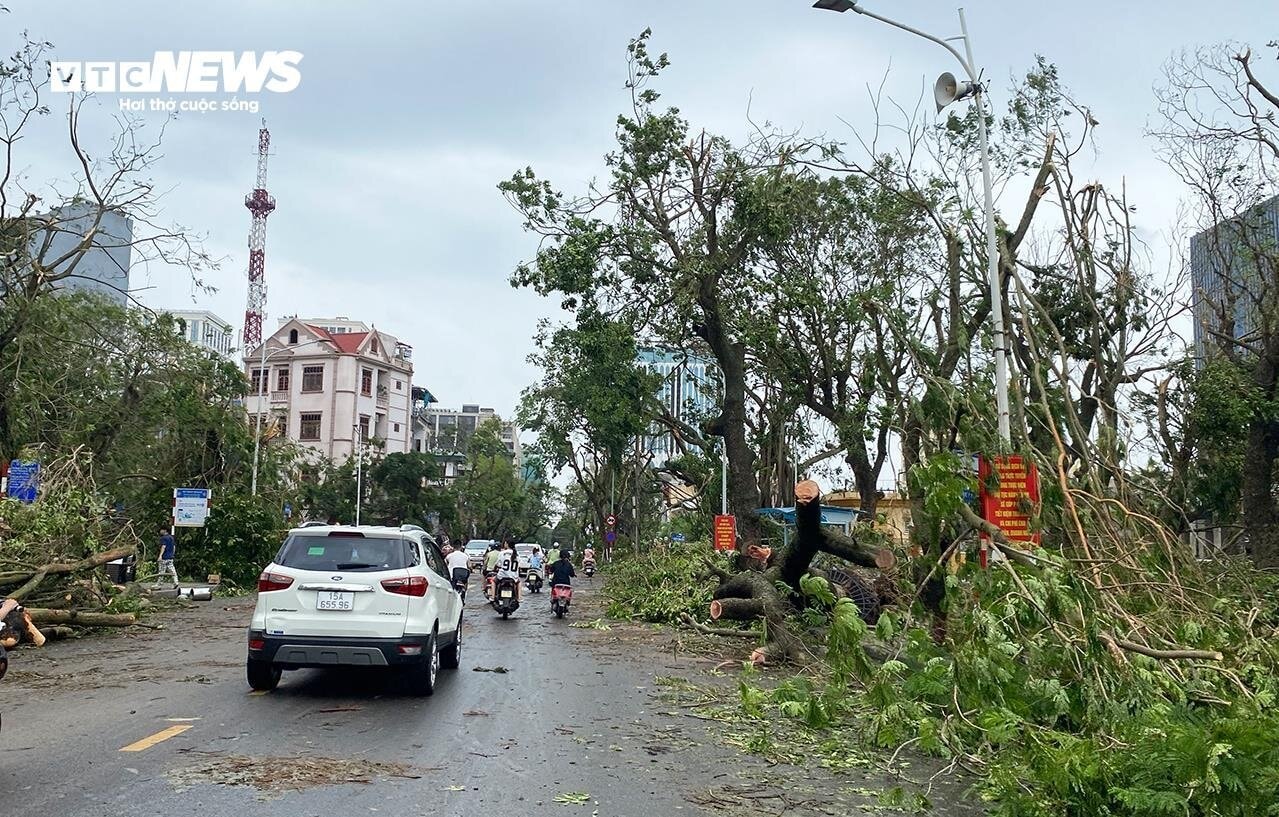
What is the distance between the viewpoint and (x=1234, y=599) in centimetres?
891

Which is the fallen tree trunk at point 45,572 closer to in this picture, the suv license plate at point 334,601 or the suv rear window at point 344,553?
the suv rear window at point 344,553

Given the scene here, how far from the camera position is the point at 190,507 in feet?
85.6

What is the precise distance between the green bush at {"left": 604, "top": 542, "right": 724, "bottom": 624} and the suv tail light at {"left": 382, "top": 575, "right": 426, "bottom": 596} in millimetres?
9389

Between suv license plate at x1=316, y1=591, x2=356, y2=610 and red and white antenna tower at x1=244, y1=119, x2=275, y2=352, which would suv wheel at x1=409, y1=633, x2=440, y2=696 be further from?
red and white antenna tower at x1=244, y1=119, x2=275, y2=352

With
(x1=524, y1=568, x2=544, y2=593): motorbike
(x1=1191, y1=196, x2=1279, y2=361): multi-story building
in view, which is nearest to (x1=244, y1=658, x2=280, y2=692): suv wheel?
(x1=524, y1=568, x2=544, y2=593): motorbike

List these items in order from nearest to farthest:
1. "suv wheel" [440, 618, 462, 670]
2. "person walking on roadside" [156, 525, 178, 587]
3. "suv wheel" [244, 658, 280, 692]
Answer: "suv wheel" [244, 658, 280, 692]
"suv wheel" [440, 618, 462, 670]
"person walking on roadside" [156, 525, 178, 587]

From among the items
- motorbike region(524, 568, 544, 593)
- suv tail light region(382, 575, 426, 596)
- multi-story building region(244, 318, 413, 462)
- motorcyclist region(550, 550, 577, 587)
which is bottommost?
motorbike region(524, 568, 544, 593)

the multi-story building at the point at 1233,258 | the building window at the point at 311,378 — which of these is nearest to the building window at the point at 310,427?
the building window at the point at 311,378

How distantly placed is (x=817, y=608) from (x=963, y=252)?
880 cm

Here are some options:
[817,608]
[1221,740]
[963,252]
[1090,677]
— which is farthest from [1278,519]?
[1221,740]

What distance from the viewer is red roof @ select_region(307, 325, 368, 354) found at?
74.9 meters

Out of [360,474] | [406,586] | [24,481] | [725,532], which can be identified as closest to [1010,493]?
[406,586]

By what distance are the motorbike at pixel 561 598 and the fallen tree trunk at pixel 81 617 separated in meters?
8.09

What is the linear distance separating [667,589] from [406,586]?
11153 mm
